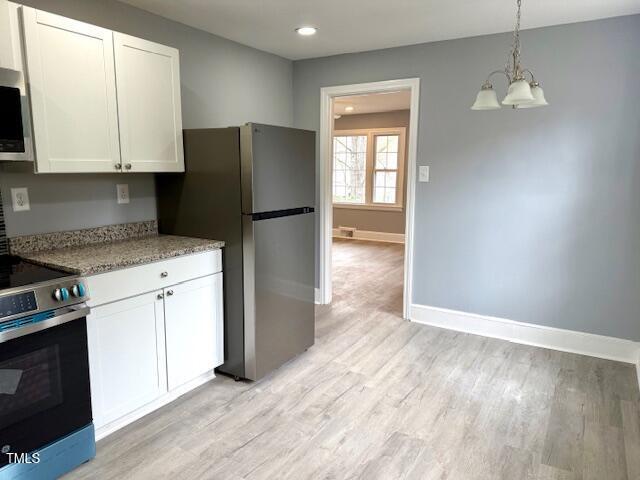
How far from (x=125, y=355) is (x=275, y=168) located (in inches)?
52.3

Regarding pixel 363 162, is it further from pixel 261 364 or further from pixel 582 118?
pixel 261 364

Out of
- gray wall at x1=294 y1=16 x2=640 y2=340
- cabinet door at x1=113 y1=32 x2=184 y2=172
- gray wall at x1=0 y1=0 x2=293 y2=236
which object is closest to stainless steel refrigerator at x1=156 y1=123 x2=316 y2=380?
cabinet door at x1=113 y1=32 x2=184 y2=172

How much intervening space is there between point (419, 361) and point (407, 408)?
64 cm

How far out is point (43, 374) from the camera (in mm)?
1816

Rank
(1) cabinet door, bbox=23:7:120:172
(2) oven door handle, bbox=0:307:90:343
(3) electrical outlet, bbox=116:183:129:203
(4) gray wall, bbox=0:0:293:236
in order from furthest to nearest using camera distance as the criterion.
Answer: (3) electrical outlet, bbox=116:183:129:203 < (4) gray wall, bbox=0:0:293:236 < (1) cabinet door, bbox=23:7:120:172 < (2) oven door handle, bbox=0:307:90:343

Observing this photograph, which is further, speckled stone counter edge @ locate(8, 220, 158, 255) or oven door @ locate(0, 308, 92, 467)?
speckled stone counter edge @ locate(8, 220, 158, 255)

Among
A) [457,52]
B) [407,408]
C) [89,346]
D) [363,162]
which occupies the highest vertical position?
[457,52]

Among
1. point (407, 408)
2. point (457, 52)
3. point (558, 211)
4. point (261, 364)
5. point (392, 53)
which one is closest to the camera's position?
point (407, 408)

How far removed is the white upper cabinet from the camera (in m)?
2.03

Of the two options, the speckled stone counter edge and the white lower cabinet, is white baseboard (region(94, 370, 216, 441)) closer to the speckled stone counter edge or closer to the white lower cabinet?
the white lower cabinet

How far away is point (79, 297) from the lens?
75.0 inches

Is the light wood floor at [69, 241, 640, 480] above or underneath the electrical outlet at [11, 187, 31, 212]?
underneath

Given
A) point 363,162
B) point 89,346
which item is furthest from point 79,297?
point 363,162

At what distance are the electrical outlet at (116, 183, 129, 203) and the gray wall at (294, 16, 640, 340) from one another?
2231 millimetres
